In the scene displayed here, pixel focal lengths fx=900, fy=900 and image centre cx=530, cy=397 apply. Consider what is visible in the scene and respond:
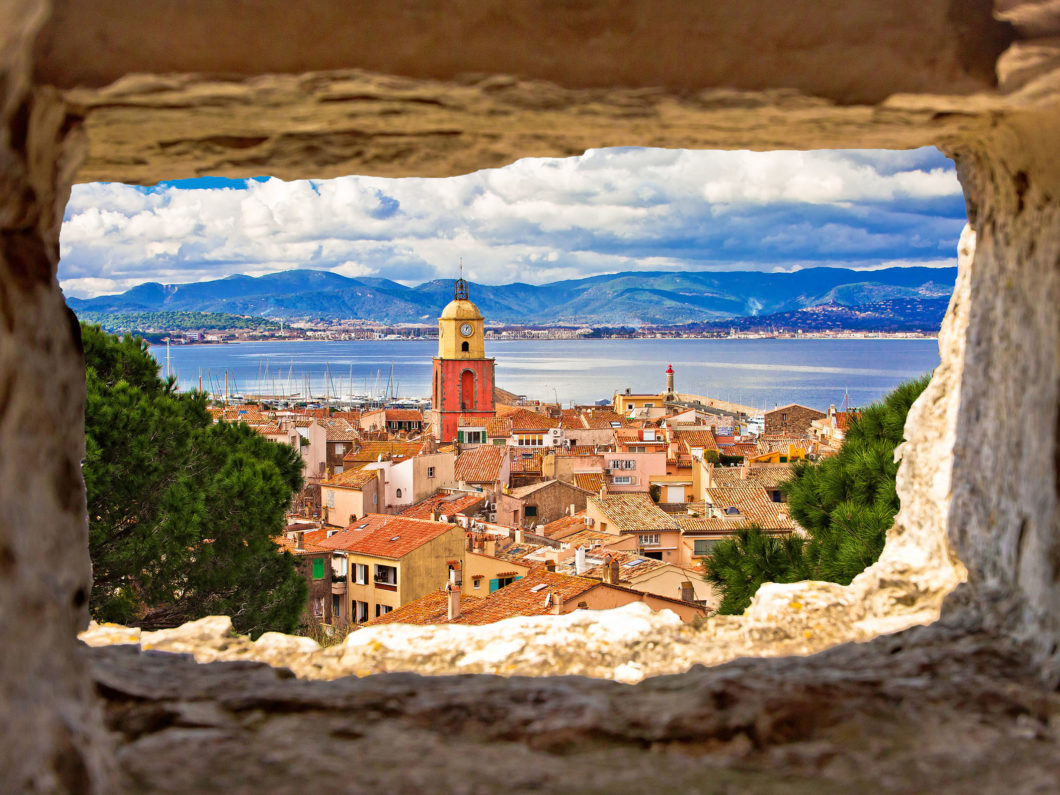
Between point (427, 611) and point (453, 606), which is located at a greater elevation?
point (453, 606)

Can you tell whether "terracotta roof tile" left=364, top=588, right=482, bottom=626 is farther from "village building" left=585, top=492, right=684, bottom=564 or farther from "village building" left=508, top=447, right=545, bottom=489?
"village building" left=508, top=447, right=545, bottom=489

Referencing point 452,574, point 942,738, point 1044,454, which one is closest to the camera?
point 942,738

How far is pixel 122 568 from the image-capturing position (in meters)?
8.91

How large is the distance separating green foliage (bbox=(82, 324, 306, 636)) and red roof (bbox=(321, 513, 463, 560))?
25.1 ft

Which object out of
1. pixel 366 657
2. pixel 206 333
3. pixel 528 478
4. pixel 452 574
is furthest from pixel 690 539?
pixel 206 333

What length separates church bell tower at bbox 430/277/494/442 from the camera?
59.8m

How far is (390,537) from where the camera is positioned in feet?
67.6

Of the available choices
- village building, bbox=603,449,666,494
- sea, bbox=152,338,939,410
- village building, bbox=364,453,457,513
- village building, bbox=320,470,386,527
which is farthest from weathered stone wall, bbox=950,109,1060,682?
sea, bbox=152,338,939,410

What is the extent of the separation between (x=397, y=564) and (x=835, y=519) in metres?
13.0

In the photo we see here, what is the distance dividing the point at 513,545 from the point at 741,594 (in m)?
14.3

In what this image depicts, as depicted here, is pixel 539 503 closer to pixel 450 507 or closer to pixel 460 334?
pixel 450 507

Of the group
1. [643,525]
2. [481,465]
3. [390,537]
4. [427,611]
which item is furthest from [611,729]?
[481,465]

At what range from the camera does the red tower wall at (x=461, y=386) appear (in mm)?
59750

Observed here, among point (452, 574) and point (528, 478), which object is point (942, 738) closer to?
point (452, 574)
